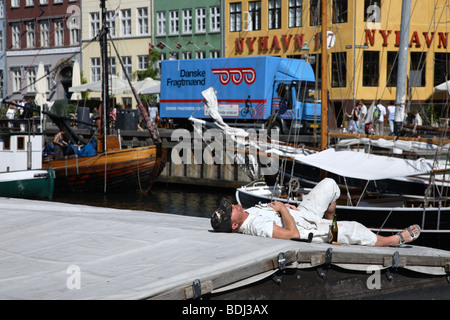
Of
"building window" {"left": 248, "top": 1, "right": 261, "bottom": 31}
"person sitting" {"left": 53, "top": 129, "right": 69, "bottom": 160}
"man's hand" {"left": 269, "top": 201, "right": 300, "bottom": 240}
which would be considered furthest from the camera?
"building window" {"left": 248, "top": 1, "right": 261, "bottom": 31}

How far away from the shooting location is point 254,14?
41656mm

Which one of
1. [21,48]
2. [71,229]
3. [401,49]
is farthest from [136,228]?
[21,48]

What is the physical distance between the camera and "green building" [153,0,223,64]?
43.5 metres

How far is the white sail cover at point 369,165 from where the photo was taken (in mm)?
13875

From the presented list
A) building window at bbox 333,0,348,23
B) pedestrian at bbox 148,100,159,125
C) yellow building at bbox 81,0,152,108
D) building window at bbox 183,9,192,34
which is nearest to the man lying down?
pedestrian at bbox 148,100,159,125


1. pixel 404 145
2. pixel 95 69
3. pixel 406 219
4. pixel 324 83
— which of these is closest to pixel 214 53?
pixel 95 69

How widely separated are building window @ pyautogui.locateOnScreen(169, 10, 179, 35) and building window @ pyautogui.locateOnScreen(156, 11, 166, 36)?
1.87 ft

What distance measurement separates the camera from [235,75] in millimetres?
30188

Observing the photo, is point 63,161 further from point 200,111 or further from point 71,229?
point 71,229

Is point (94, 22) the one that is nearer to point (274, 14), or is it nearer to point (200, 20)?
point (200, 20)

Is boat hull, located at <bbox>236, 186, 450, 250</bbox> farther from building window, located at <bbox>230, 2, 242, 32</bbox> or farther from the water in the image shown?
building window, located at <bbox>230, 2, 242, 32</bbox>

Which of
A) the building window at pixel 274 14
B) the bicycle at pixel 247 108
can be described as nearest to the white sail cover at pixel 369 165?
the bicycle at pixel 247 108

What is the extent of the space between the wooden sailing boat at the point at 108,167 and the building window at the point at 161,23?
2215 centimetres

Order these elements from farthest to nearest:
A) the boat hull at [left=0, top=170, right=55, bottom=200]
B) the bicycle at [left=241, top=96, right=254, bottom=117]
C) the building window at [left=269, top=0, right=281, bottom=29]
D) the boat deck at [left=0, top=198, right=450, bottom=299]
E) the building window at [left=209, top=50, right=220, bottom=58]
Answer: the building window at [left=209, top=50, right=220, bottom=58]
the building window at [left=269, top=0, right=281, bottom=29]
the bicycle at [left=241, top=96, right=254, bottom=117]
the boat hull at [left=0, top=170, right=55, bottom=200]
the boat deck at [left=0, top=198, right=450, bottom=299]
